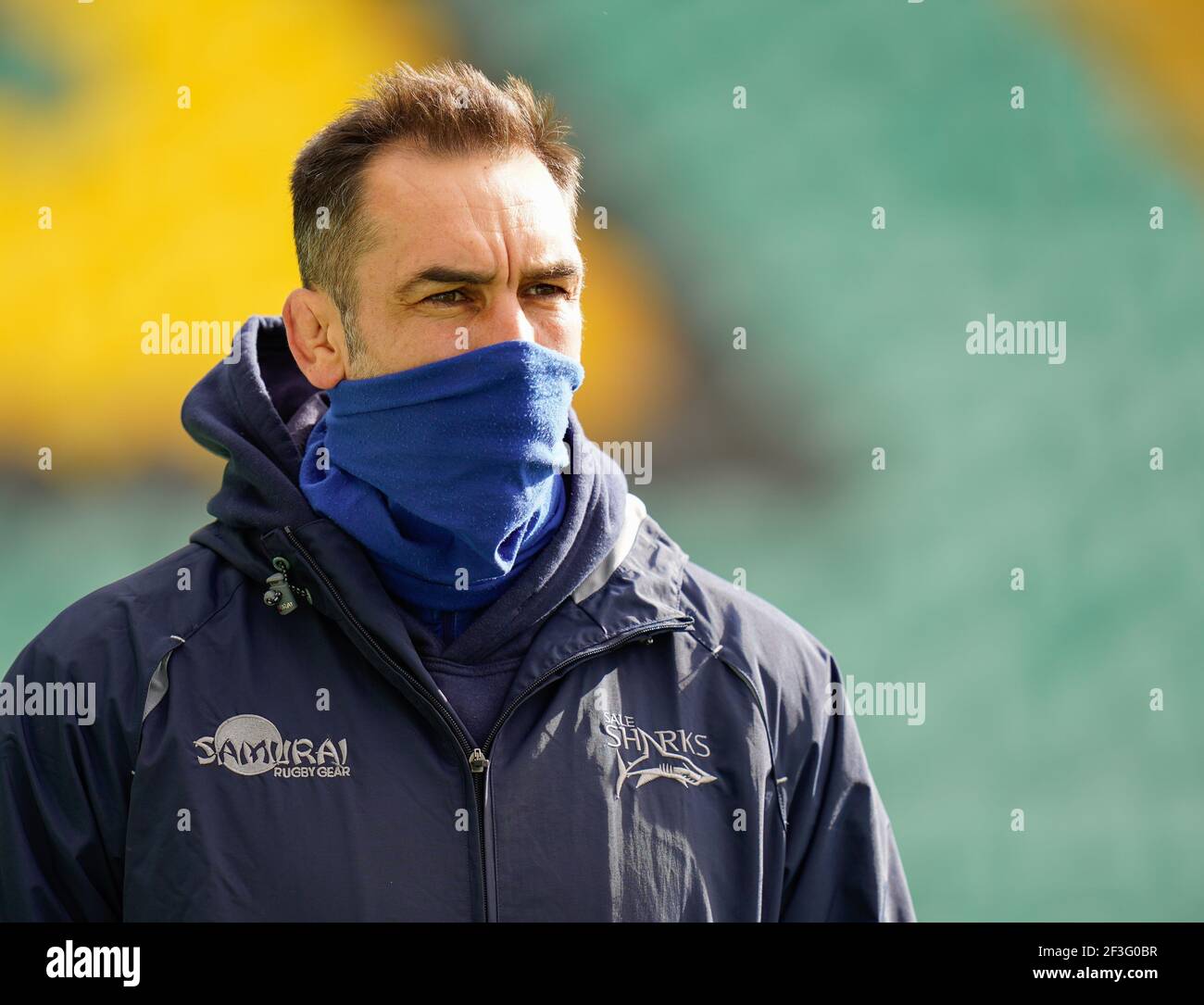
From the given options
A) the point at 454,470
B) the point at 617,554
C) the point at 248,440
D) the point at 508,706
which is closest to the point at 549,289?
the point at 454,470

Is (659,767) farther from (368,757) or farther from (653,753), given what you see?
(368,757)

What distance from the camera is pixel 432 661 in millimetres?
2100

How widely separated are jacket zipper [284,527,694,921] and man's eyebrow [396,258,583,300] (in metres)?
0.44

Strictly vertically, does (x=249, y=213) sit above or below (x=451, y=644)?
above

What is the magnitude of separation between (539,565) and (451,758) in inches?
13.6

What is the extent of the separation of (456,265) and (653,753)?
847mm

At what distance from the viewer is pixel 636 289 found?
352cm

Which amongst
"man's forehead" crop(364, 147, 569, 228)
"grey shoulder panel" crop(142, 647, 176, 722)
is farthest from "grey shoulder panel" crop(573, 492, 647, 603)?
"grey shoulder panel" crop(142, 647, 176, 722)

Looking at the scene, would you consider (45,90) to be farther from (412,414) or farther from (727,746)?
(727,746)

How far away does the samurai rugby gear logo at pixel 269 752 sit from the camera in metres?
2.02

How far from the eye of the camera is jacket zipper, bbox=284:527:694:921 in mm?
1987

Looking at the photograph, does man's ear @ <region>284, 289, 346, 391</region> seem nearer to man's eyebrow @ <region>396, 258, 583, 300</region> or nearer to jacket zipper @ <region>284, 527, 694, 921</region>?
man's eyebrow @ <region>396, 258, 583, 300</region>

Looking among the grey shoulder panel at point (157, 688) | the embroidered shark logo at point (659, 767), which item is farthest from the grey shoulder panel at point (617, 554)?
the grey shoulder panel at point (157, 688)
